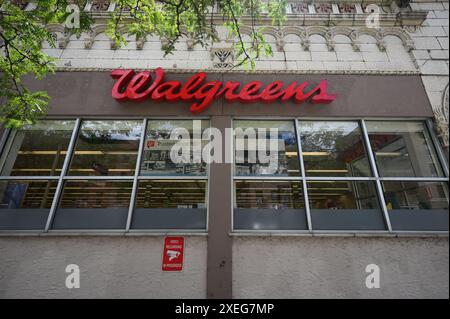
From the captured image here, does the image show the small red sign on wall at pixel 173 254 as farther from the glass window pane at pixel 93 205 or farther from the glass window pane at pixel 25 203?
the glass window pane at pixel 25 203

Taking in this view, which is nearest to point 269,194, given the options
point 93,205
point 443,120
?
point 93,205

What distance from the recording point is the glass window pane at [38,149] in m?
5.57

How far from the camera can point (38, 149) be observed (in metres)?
5.82

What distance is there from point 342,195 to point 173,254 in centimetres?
395

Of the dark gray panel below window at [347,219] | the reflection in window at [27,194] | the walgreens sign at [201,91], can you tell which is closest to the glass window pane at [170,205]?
the walgreens sign at [201,91]

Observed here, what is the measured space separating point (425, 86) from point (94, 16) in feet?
30.5

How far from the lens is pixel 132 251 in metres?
4.75

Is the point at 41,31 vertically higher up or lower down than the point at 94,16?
lower down

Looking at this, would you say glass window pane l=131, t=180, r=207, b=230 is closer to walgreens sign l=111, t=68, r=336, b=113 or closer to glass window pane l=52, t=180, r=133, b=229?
glass window pane l=52, t=180, r=133, b=229

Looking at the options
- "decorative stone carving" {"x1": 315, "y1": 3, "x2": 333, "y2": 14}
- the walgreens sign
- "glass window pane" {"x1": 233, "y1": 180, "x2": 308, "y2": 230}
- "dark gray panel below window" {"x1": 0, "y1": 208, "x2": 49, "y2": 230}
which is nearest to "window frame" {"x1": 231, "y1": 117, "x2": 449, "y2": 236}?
"glass window pane" {"x1": 233, "y1": 180, "x2": 308, "y2": 230}

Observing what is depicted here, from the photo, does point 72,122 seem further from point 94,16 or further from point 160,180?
point 94,16

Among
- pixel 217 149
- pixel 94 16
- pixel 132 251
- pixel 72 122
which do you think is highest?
pixel 94 16
